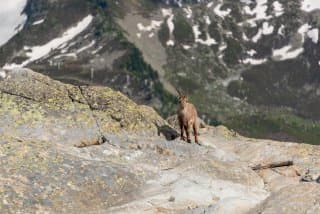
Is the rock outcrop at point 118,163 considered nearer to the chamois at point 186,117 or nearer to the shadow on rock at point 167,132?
the shadow on rock at point 167,132

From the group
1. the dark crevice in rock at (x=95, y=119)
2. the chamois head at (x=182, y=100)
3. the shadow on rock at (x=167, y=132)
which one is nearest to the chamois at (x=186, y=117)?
the chamois head at (x=182, y=100)

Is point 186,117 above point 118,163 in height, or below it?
above

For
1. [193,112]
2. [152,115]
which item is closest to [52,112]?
[152,115]

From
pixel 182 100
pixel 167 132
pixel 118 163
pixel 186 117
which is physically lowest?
pixel 118 163

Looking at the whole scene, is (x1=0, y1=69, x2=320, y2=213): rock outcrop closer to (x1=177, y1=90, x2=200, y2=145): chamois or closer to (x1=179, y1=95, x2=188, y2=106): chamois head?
(x1=177, y1=90, x2=200, y2=145): chamois

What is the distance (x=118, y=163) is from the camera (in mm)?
28453

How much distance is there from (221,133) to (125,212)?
16.4 metres

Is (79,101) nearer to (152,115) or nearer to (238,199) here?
(152,115)

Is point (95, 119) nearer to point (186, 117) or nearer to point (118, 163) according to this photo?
point (118, 163)

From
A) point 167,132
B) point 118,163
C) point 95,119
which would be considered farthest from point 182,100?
point 118,163

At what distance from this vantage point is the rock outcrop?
24.3 metres

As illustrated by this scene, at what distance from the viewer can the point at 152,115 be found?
35188mm

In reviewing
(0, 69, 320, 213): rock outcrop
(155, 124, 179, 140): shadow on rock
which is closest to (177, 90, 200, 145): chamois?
(155, 124, 179, 140): shadow on rock

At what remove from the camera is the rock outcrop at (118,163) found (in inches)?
957
